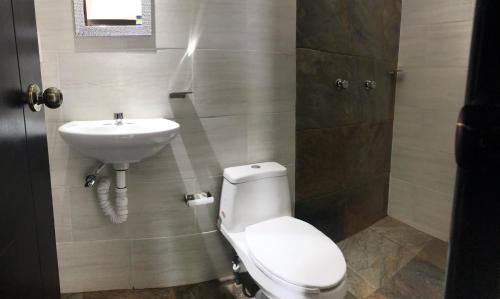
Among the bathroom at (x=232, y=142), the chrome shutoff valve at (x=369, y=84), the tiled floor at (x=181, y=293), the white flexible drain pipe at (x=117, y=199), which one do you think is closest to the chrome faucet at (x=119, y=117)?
the bathroom at (x=232, y=142)

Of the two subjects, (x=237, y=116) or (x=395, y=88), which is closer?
(x=237, y=116)

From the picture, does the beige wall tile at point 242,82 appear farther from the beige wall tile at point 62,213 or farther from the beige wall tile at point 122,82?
the beige wall tile at point 62,213

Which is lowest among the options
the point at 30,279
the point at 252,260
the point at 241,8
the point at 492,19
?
the point at 252,260

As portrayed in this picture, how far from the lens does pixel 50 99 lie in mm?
790

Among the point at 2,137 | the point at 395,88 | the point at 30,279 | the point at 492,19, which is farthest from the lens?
the point at 395,88

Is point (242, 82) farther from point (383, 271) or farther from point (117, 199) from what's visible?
point (383, 271)

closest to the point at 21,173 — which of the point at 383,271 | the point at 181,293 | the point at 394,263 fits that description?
the point at 181,293

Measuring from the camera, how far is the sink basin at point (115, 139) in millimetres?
1274

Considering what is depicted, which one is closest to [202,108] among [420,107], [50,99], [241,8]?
[241,8]

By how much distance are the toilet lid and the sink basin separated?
60 centimetres

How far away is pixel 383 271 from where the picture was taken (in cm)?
199

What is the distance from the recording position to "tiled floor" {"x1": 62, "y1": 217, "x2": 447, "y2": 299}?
1762 millimetres

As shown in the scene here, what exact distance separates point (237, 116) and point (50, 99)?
1.09 m

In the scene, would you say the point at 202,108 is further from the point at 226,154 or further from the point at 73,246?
the point at 73,246
